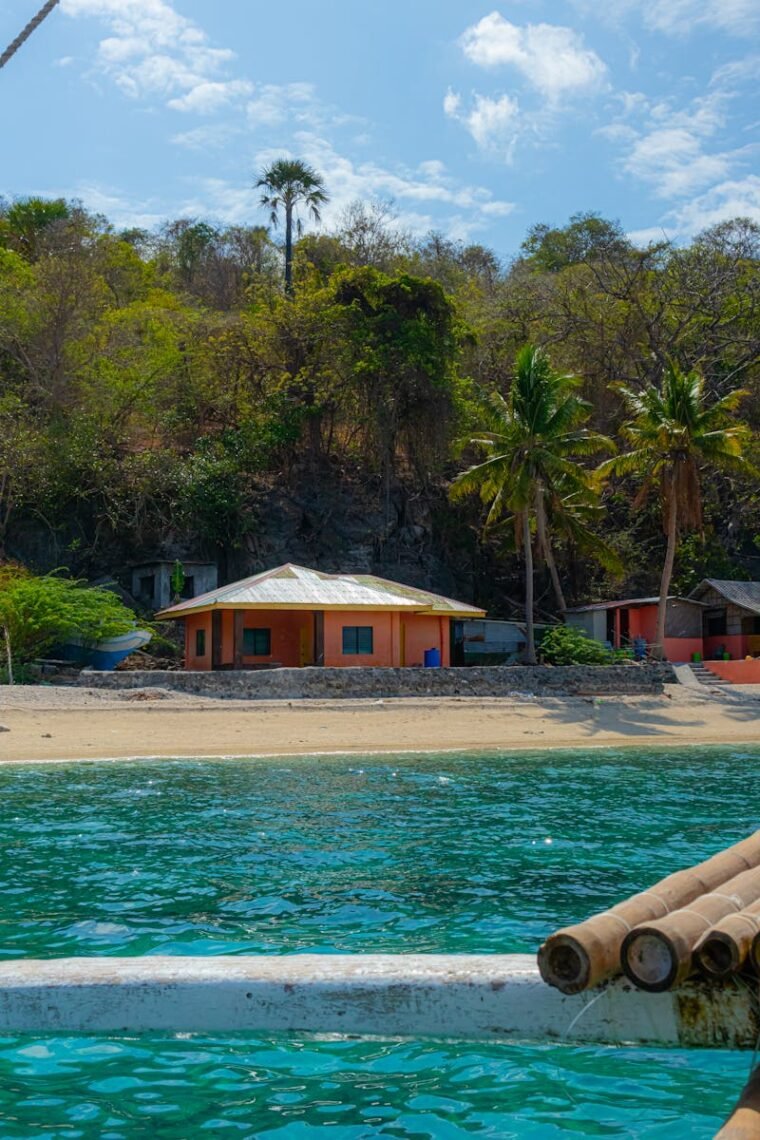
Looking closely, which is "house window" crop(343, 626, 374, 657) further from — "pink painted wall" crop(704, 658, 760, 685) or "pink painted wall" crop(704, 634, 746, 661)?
"pink painted wall" crop(704, 634, 746, 661)

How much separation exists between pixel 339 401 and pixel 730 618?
1674 cm

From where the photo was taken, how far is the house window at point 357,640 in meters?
30.3

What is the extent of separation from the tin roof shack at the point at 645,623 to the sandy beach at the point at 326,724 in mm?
7904

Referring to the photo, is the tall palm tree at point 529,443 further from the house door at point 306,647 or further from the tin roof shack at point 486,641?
the house door at point 306,647

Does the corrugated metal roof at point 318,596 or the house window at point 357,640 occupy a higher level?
the corrugated metal roof at point 318,596

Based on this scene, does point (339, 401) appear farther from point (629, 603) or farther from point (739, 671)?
point (739, 671)

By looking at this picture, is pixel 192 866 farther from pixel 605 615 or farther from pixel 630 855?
pixel 605 615

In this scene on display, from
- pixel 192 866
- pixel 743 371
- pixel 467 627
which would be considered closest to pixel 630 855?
pixel 192 866

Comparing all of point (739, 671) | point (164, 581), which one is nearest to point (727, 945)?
point (739, 671)

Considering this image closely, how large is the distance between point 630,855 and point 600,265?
3927 cm

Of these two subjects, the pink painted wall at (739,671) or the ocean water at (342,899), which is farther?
the pink painted wall at (739,671)

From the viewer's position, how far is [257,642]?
31.4m

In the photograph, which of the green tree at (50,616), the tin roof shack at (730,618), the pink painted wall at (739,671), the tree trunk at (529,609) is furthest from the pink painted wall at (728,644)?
the green tree at (50,616)

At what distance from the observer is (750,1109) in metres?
3.42
